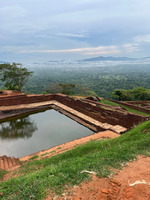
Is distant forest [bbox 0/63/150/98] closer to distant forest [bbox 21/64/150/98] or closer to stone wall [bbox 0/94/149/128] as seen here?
distant forest [bbox 21/64/150/98]

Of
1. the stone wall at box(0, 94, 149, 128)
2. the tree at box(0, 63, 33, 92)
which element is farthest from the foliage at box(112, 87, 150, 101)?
the tree at box(0, 63, 33, 92)

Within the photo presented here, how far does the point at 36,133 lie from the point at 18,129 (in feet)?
5.71

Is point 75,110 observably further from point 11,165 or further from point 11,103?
point 11,165

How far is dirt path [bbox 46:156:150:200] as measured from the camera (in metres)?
2.24

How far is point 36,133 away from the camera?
29.4 feet

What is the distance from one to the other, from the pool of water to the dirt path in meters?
5.18

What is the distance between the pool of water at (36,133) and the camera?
24.3ft

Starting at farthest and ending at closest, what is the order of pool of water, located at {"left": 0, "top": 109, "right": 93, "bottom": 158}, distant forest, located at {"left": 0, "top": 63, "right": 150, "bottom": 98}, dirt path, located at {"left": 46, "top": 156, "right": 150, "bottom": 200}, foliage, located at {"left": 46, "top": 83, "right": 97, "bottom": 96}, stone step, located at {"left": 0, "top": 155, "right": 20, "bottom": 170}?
distant forest, located at {"left": 0, "top": 63, "right": 150, "bottom": 98}
foliage, located at {"left": 46, "top": 83, "right": 97, "bottom": 96}
pool of water, located at {"left": 0, "top": 109, "right": 93, "bottom": 158}
stone step, located at {"left": 0, "top": 155, "right": 20, "bottom": 170}
dirt path, located at {"left": 46, "top": 156, "right": 150, "bottom": 200}

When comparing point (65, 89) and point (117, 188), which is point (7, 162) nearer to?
point (117, 188)

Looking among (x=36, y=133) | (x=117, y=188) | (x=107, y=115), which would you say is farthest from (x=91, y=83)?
(x=117, y=188)

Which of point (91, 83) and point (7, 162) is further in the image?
point (91, 83)

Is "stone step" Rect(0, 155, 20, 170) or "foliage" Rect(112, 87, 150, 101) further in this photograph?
"foliage" Rect(112, 87, 150, 101)

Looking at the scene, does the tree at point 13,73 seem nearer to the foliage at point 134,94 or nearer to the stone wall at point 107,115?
the stone wall at point 107,115

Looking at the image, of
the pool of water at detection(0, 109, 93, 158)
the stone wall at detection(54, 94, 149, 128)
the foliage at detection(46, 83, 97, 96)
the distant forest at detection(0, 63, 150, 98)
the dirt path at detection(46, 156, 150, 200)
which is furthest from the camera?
the distant forest at detection(0, 63, 150, 98)
